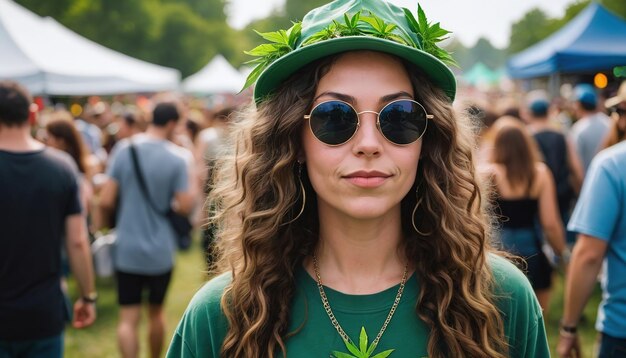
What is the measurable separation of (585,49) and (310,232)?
8606 mm

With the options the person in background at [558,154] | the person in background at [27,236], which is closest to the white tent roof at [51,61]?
the person in background at [27,236]

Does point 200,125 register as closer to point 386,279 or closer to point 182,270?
point 182,270

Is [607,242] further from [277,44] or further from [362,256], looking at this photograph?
[277,44]

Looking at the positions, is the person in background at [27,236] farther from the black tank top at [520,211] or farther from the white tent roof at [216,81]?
the white tent roof at [216,81]

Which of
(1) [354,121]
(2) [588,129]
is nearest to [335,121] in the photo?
(1) [354,121]

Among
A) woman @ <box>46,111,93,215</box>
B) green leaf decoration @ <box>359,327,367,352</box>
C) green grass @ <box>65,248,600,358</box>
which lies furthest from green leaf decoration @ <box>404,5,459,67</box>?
woman @ <box>46,111,93,215</box>

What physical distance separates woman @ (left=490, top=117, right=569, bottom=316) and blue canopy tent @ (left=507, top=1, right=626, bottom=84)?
4.46m

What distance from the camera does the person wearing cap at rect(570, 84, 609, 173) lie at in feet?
23.8

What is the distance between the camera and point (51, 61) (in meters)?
7.64

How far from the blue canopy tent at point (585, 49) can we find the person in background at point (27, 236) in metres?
7.55

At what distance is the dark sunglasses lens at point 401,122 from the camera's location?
1721mm

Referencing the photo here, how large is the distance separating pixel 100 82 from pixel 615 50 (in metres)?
7.57

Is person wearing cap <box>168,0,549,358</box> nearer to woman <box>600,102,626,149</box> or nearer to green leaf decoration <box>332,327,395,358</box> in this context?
green leaf decoration <box>332,327,395,358</box>

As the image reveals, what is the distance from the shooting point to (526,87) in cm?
2867
